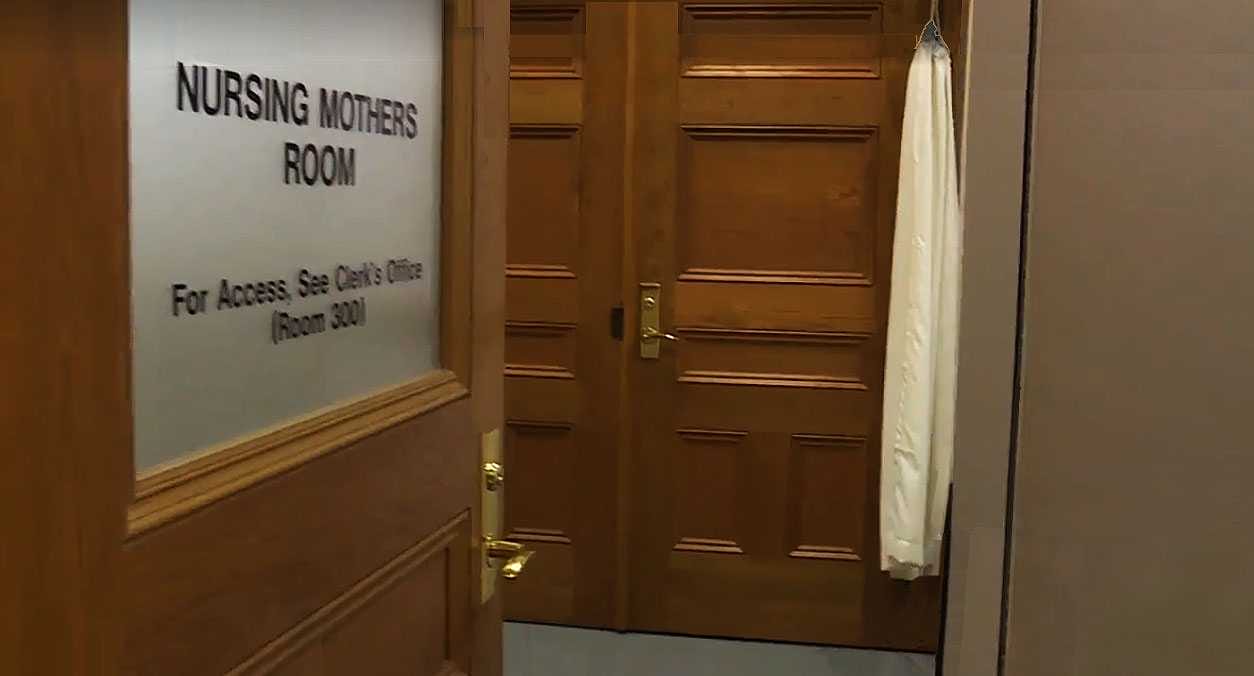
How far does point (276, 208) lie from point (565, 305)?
2.49 m

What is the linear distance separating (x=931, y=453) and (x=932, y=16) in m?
1.16

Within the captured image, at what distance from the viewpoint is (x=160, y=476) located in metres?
0.82

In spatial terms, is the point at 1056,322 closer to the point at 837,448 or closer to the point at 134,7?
the point at 134,7

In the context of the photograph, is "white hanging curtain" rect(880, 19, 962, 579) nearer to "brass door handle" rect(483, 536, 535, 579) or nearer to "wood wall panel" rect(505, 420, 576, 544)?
"wood wall panel" rect(505, 420, 576, 544)

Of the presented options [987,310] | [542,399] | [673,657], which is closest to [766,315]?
[542,399]

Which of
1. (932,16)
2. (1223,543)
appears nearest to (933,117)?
(932,16)

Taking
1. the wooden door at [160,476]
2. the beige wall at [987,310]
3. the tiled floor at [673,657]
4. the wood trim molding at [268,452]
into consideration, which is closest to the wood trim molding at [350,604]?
the wooden door at [160,476]

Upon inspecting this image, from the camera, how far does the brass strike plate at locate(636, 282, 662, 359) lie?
3.45 meters

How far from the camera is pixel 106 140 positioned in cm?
73

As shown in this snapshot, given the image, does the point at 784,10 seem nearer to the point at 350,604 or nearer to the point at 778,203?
the point at 778,203

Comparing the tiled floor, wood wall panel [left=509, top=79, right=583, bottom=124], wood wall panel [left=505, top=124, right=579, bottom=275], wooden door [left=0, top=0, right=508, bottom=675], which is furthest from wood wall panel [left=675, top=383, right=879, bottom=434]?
wooden door [left=0, top=0, right=508, bottom=675]

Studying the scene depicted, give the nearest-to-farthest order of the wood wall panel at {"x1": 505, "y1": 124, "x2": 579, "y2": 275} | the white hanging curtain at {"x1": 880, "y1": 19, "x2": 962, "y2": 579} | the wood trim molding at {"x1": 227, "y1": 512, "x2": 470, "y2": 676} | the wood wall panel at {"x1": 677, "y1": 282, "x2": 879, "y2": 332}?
the wood trim molding at {"x1": 227, "y1": 512, "x2": 470, "y2": 676} → the white hanging curtain at {"x1": 880, "y1": 19, "x2": 962, "y2": 579} → the wood wall panel at {"x1": 677, "y1": 282, "x2": 879, "y2": 332} → the wood wall panel at {"x1": 505, "y1": 124, "x2": 579, "y2": 275}

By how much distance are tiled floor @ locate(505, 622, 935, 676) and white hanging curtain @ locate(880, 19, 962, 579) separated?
34cm

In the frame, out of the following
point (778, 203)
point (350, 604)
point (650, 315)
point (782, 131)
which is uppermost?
point (782, 131)
